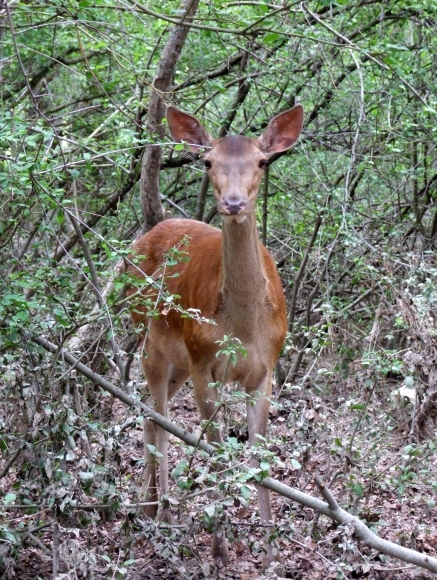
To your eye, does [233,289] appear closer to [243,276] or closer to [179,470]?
[243,276]

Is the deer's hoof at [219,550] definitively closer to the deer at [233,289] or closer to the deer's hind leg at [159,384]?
the deer at [233,289]

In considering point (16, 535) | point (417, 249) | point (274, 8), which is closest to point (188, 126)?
point (274, 8)

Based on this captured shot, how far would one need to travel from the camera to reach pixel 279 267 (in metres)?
10.7

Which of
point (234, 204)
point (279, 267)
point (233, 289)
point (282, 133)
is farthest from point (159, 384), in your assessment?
point (279, 267)

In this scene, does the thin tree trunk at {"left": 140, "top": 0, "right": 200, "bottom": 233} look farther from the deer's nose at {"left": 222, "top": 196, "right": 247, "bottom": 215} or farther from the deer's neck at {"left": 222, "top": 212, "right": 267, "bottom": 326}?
the deer's nose at {"left": 222, "top": 196, "right": 247, "bottom": 215}

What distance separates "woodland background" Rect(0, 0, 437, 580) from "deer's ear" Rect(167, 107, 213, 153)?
217mm

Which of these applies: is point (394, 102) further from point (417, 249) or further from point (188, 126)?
point (188, 126)

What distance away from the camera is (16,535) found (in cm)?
502

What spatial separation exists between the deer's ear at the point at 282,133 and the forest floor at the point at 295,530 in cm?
166

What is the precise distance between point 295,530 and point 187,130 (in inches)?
107

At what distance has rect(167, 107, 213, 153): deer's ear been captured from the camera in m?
6.62

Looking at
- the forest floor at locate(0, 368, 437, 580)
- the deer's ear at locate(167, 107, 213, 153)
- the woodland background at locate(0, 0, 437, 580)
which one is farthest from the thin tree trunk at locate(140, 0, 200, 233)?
the forest floor at locate(0, 368, 437, 580)

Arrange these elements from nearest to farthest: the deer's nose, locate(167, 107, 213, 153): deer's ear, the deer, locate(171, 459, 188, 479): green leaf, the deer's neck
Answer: locate(171, 459, 188, 479): green leaf, the deer's nose, the deer, the deer's neck, locate(167, 107, 213, 153): deer's ear

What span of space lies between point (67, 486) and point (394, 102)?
209 inches
